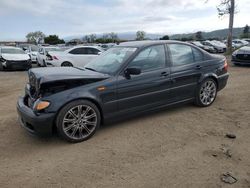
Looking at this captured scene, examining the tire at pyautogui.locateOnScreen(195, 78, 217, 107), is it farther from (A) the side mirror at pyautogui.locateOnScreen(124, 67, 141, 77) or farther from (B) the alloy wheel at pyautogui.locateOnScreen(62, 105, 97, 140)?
(B) the alloy wheel at pyautogui.locateOnScreen(62, 105, 97, 140)

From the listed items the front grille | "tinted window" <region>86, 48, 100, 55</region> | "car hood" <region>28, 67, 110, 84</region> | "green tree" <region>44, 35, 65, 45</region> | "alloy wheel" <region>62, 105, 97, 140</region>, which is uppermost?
"green tree" <region>44, 35, 65, 45</region>

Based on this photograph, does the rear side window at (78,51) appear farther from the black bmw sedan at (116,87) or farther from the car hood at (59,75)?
the car hood at (59,75)

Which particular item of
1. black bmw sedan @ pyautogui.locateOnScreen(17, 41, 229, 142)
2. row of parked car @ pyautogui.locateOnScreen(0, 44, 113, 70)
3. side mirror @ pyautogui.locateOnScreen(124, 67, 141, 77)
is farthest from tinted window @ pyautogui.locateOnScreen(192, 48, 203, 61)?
row of parked car @ pyautogui.locateOnScreen(0, 44, 113, 70)

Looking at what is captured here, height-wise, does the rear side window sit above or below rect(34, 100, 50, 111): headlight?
above

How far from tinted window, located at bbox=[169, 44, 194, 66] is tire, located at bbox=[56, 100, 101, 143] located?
203cm

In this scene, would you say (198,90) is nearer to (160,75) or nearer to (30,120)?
(160,75)

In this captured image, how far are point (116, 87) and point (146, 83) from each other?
0.63 meters

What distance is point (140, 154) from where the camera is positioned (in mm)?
3830

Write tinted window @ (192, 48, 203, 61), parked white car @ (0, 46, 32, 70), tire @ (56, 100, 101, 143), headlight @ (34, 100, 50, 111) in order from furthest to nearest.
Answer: parked white car @ (0, 46, 32, 70) < tinted window @ (192, 48, 203, 61) < tire @ (56, 100, 101, 143) < headlight @ (34, 100, 50, 111)

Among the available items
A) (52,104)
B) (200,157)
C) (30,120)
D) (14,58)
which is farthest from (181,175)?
(14,58)

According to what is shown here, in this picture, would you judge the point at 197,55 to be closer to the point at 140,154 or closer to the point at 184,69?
the point at 184,69

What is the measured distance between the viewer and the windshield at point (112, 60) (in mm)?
4863

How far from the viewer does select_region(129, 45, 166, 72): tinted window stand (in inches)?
194

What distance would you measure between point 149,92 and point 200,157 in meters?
1.65
